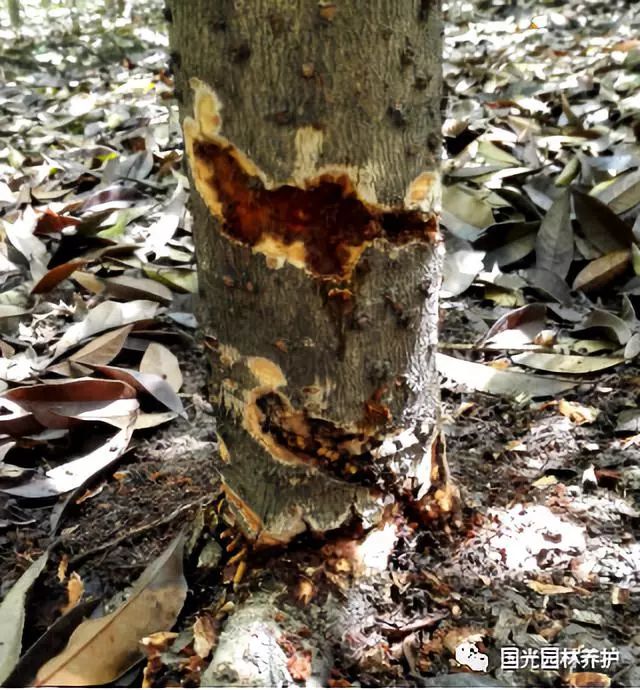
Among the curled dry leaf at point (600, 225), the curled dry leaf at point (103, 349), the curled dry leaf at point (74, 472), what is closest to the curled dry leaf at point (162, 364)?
the curled dry leaf at point (103, 349)

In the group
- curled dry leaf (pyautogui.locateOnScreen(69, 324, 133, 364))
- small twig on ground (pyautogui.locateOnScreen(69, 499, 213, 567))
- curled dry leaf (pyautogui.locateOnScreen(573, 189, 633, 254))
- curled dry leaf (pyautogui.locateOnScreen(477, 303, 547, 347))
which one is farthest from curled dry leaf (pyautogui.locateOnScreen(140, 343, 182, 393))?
curled dry leaf (pyautogui.locateOnScreen(573, 189, 633, 254))

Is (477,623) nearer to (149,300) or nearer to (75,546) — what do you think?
(75,546)

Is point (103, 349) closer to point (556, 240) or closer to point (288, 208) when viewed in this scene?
point (288, 208)

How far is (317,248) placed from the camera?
0.85 metres

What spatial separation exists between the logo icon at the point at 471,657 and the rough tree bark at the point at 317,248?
17cm

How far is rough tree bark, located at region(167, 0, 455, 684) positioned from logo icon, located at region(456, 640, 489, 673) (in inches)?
6.6

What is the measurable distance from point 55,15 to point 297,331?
4.94 meters

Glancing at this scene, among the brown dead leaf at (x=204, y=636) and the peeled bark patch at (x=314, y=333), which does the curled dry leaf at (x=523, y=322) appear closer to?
the peeled bark patch at (x=314, y=333)

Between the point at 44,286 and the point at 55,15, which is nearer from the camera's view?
the point at 44,286

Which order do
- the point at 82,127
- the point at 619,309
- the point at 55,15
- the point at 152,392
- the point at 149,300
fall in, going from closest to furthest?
the point at 152,392
the point at 619,309
the point at 149,300
the point at 82,127
the point at 55,15

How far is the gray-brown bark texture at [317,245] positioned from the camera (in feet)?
2.54

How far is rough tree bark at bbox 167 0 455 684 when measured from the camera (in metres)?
0.77

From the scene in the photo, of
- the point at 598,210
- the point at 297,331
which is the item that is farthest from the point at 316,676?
the point at 598,210

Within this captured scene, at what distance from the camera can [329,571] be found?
98 centimetres
